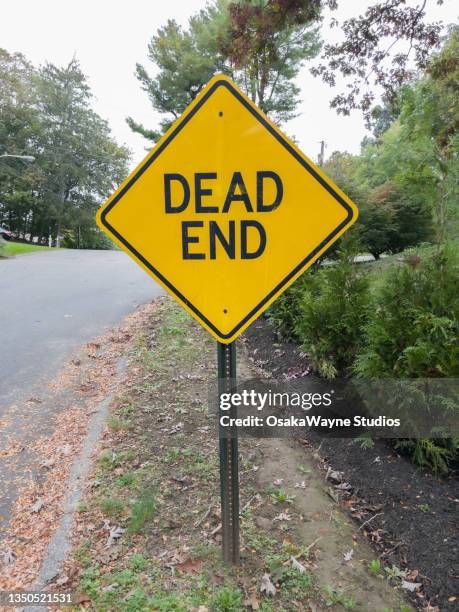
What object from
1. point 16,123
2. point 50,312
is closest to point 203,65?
point 50,312

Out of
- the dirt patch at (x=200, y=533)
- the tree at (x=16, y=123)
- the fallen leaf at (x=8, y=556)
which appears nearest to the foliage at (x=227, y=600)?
the dirt patch at (x=200, y=533)

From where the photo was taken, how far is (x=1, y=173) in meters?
35.9

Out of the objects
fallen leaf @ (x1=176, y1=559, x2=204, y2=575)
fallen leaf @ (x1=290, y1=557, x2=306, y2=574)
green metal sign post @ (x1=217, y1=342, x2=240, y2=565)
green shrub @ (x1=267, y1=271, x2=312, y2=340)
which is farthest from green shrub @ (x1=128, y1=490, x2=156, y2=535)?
green shrub @ (x1=267, y1=271, x2=312, y2=340)

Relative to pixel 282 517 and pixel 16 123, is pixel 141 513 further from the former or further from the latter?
pixel 16 123

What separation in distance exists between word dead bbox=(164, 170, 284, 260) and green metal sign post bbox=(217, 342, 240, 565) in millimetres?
468

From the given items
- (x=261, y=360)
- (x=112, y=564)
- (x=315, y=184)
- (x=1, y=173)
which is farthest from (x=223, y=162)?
(x=1, y=173)

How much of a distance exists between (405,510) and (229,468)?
4.56 feet

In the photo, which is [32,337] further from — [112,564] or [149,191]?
[149,191]

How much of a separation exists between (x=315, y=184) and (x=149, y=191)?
767 mm

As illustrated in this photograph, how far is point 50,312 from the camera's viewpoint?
28.2ft

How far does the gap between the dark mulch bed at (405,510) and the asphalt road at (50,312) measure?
11.5 feet

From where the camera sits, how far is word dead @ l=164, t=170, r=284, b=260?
204 cm

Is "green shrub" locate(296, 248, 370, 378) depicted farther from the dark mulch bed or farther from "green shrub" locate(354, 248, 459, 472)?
the dark mulch bed

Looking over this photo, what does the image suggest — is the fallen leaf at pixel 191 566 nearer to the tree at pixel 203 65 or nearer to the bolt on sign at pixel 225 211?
the bolt on sign at pixel 225 211
